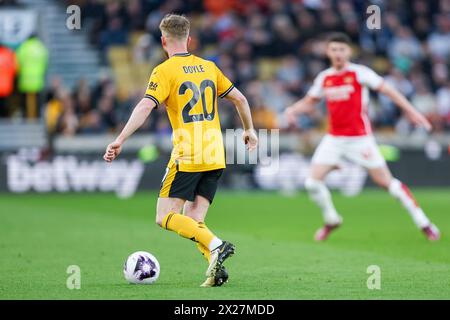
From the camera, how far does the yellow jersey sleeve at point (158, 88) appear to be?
8.49 meters

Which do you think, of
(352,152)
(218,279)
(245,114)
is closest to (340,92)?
(352,152)

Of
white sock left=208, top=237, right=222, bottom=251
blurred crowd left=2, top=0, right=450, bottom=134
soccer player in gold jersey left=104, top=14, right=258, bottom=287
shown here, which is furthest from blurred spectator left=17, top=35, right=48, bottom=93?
white sock left=208, top=237, right=222, bottom=251

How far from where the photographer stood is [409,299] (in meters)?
7.72

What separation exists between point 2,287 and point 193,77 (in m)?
2.26

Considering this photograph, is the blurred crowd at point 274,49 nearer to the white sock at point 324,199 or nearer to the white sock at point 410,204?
the white sock at point 324,199

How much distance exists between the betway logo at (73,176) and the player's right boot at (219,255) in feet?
44.2

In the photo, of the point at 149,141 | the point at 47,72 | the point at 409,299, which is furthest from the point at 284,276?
the point at 47,72

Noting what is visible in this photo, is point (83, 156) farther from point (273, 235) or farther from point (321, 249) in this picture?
point (321, 249)

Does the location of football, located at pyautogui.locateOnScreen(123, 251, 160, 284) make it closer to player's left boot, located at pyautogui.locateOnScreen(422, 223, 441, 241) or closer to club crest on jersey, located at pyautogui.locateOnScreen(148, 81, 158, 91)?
club crest on jersey, located at pyautogui.locateOnScreen(148, 81, 158, 91)

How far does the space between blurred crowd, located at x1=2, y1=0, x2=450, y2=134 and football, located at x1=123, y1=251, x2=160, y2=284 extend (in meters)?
14.4

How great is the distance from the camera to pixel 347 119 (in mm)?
13125

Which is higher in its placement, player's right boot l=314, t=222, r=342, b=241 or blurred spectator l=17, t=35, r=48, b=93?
blurred spectator l=17, t=35, r=48, b=93

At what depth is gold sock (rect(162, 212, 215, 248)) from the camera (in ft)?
27.8

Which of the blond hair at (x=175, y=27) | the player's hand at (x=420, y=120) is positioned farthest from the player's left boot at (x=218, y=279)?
the player's hand at (x=420, y=120)
